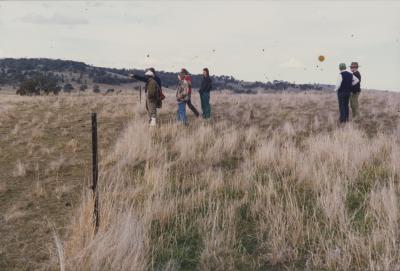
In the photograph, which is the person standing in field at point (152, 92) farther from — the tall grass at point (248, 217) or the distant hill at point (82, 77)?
the distant hill at point (82, 77)

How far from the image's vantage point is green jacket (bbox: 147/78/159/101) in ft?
42.3

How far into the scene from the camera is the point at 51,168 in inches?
324

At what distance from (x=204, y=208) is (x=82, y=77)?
111308mm

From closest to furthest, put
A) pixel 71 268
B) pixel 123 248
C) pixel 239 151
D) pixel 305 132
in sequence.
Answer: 1. pixel 71 268
2. pixel 123 248
3. pixel 239 151
4. pixel 305 132

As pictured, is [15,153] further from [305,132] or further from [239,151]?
[305,132]

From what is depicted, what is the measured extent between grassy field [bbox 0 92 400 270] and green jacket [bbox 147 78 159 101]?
2.70 meters

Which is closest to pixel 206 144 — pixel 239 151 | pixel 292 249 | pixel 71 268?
pixel 239 151

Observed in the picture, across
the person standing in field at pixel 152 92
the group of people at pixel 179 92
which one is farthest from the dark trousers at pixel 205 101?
the person standing in field at pixel 152 92

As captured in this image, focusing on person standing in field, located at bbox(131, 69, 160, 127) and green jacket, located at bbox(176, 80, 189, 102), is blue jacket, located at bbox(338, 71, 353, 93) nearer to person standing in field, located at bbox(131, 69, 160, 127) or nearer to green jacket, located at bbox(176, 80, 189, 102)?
green jacket, located at bbox(176, 80, 189, 102)

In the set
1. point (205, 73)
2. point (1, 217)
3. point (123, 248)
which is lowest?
point (1, 217)

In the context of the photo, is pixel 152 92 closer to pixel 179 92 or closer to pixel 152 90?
pixel 152 90

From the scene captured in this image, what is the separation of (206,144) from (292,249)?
6306 millimetres

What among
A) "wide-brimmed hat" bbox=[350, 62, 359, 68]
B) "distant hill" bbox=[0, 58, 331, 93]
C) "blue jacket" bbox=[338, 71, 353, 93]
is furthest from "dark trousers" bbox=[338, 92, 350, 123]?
"distant hill" bbox=[0, 58, 331, 93]

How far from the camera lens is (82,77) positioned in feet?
361
